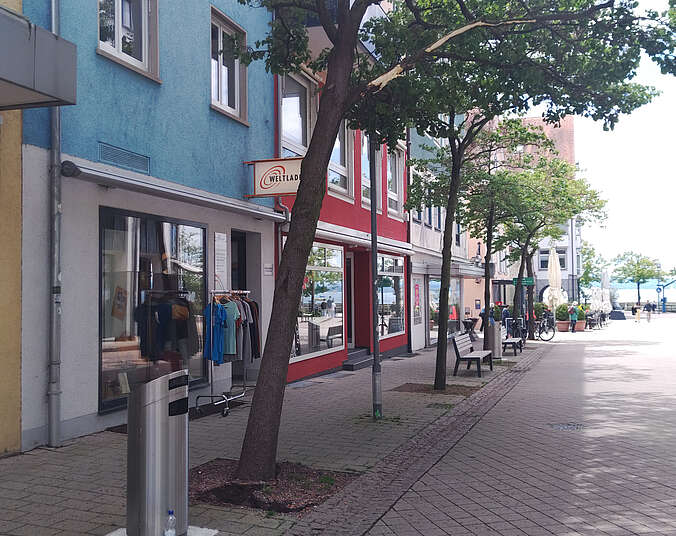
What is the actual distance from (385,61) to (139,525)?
307 inches

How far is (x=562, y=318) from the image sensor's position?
124 feet

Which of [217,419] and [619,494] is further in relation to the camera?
[217,419]

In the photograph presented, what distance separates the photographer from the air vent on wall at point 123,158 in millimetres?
8336

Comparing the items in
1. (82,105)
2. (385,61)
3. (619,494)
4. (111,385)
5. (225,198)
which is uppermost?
(385,61)

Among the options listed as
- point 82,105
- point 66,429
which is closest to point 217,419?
point 66,429

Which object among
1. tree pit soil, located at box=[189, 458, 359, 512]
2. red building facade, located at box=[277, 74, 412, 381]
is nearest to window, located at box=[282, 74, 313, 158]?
red building facade, located at box=[277, 74, 412, 381]

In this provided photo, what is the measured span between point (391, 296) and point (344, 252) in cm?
404

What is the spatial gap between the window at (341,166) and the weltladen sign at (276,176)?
4.52m

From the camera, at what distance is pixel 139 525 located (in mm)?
4543

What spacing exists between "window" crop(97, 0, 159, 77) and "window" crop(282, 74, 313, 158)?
13.7 ft

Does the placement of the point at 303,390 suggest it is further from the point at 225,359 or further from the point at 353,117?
the point at 353,117

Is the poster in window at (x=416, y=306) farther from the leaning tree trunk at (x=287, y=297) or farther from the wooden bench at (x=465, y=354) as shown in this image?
the leaning tree trunk at (x=287, y=297)

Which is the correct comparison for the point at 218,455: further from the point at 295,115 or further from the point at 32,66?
the point at 295,115

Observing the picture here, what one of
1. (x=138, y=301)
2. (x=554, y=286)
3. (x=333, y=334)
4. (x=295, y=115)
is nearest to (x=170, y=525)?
(x=138, y=301)
